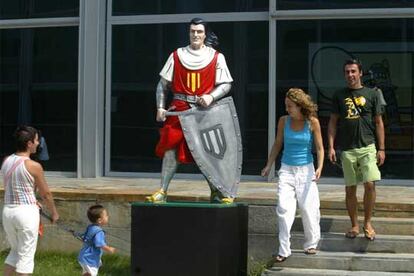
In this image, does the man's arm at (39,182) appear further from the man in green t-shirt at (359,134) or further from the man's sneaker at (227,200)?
the man in green t-shirt at (359,134)

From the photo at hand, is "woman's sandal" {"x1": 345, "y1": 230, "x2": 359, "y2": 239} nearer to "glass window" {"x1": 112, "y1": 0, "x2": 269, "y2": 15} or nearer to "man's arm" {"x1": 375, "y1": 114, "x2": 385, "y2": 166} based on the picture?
"man's arm" {"x1": 375, "y1": 114, "x2": 385, "y2": 166}

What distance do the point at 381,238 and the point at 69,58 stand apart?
22.4ft

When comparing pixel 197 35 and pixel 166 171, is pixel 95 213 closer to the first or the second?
pixel 166 171

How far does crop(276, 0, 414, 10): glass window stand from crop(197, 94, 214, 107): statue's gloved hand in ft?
16.3

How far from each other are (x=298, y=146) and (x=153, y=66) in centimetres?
543

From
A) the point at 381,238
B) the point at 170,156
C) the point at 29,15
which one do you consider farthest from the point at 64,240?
the point at 29,15

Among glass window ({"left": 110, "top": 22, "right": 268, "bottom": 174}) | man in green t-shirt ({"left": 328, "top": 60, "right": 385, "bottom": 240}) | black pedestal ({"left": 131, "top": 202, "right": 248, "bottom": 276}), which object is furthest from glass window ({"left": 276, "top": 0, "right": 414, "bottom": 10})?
black pedestal ({"left": 131, "top": 202, "right": 248, "bottom": 276})

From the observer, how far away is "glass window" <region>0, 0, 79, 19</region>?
42.4 ft

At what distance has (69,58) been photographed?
509 inches

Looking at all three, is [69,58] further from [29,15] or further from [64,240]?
[64,240]

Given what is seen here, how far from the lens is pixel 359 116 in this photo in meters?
7.60

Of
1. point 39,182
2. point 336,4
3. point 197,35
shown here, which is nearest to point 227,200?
point 197,35

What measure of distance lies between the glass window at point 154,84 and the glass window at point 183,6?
0.24 m

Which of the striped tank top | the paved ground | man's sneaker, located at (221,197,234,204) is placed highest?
the striped tank top
